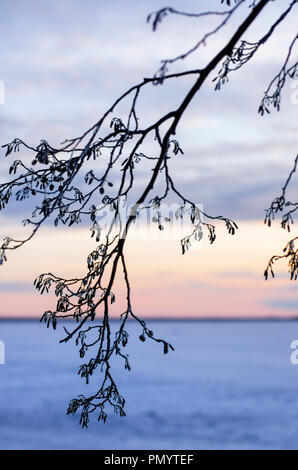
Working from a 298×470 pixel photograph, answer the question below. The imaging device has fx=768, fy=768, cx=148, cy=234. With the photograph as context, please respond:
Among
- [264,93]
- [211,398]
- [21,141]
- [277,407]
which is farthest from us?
[211,398]

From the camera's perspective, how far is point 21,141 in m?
6.39

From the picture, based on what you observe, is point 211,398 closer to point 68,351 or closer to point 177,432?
point 177,432

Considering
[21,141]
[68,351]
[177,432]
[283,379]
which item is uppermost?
[68,351]

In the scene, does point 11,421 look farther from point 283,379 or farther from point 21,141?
point 21,141

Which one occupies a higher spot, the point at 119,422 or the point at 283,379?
the point at 283,379

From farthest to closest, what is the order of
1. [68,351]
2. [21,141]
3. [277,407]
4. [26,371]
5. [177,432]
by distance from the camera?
[68,351]
[26,371]
[277,407]
[177,432]
[21,141]

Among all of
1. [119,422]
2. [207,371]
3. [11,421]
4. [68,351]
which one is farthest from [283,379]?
[68,351]

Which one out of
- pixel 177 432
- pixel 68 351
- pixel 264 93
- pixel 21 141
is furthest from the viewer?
pixel 68 351

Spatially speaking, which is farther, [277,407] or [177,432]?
[277,407]

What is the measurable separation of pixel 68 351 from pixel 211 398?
181 ft

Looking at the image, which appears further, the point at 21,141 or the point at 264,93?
the point at 264,93
